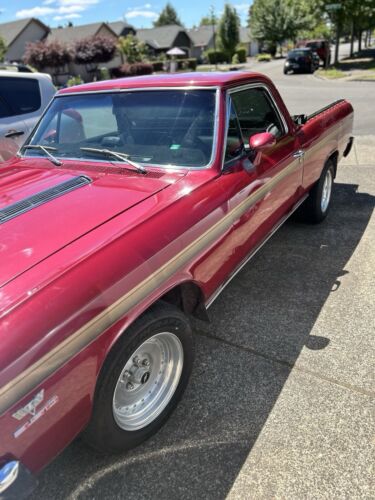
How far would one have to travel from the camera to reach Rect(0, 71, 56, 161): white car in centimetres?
568

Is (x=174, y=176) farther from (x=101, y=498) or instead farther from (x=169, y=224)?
(x=101, y=498)

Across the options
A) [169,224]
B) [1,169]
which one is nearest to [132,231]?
[169,224]

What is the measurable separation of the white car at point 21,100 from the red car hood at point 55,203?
114 inches

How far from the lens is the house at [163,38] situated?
64.5 meters

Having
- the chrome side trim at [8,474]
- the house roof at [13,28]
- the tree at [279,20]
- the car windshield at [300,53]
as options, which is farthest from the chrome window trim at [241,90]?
the tree at [279,20]

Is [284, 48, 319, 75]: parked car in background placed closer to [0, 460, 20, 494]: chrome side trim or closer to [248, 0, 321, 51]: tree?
[248, 0, 321, 51]: tree

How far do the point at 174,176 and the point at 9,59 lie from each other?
51641mm

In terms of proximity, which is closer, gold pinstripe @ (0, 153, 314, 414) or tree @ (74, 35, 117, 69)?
gold pinstripe @ (0, 153, 314, 414)

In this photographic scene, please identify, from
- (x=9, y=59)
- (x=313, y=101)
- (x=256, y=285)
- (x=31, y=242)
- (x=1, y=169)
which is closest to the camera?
(x=31, y=242)

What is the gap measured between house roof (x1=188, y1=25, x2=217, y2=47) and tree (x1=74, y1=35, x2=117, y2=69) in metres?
41.1

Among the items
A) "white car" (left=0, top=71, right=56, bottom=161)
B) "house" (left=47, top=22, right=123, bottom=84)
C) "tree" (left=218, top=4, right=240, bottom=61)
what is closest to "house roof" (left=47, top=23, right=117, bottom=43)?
"house" (left=47, top=22, right=123, bottom=84)

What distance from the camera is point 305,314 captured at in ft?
11.1

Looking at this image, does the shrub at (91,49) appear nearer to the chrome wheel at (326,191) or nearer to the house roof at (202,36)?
the chrome wheel at (326,191)

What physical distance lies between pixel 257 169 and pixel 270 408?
5.40ft
